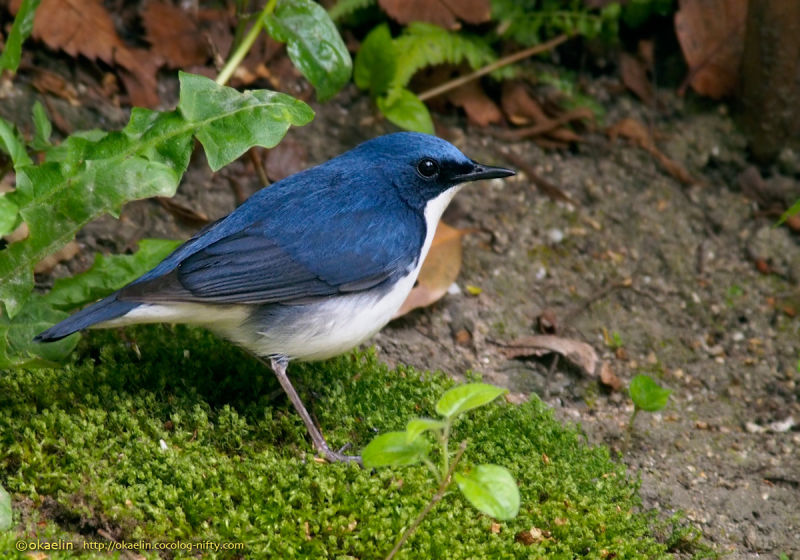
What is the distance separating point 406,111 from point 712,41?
276cm

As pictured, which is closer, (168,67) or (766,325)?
(766,325)

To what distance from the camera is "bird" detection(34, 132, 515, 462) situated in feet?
14.5

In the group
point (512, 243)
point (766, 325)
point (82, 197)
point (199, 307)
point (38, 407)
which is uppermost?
point (82, 197)

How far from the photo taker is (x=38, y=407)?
4.42m

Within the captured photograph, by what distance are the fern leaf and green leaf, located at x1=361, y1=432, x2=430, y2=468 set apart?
12.3ft

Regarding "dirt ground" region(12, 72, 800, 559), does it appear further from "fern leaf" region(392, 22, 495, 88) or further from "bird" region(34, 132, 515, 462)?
"bird" region(34, 132, 515, 462)

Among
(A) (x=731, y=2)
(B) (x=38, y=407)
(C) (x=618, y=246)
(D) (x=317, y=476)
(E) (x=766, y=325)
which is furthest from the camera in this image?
(A) (x=731, y=2)

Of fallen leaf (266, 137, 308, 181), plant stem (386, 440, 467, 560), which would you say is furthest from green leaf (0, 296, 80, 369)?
fallen leaf (266, 137, 308, 181)

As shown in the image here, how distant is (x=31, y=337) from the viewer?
4.60m

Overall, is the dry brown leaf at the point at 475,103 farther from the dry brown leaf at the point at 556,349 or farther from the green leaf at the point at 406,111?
the dry brown leaf at the point at 556,349

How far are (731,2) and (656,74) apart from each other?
0.78 metres

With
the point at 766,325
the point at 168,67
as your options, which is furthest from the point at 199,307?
the point at 766,325

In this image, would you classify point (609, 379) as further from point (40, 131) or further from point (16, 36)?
point (16, 36)

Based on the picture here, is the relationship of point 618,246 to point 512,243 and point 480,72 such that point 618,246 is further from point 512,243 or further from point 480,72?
point 480,72
